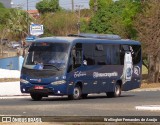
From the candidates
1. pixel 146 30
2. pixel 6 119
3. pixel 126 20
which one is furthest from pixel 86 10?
pixel 6 119

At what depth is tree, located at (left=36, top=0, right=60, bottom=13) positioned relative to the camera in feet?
405

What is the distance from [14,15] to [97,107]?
256ft

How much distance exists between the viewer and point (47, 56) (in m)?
29.3

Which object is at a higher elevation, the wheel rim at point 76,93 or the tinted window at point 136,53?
the tinted window at point 136,53

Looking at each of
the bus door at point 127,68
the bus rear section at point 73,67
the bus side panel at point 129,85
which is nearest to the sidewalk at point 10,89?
the bus rear section at point 73,67

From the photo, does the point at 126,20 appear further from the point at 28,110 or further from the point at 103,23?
the point at 28,110

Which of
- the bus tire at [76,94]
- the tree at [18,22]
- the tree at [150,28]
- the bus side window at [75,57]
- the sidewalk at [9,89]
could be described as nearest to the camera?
the bus side window at [75,57]

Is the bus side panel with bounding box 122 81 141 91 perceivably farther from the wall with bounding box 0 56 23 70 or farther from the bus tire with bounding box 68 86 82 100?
the wall with bounding box 0 56 23 70

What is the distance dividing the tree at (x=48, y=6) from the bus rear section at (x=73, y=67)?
89660mm

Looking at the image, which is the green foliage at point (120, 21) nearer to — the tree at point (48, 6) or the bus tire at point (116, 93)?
the bus tire at point (116, 93)

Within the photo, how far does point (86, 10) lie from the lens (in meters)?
131

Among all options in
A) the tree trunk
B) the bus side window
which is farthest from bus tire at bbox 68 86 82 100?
the tree trunk

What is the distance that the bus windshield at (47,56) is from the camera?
29.2 meters

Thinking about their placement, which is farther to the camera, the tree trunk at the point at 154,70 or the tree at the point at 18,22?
the tree at the point at 18,22
